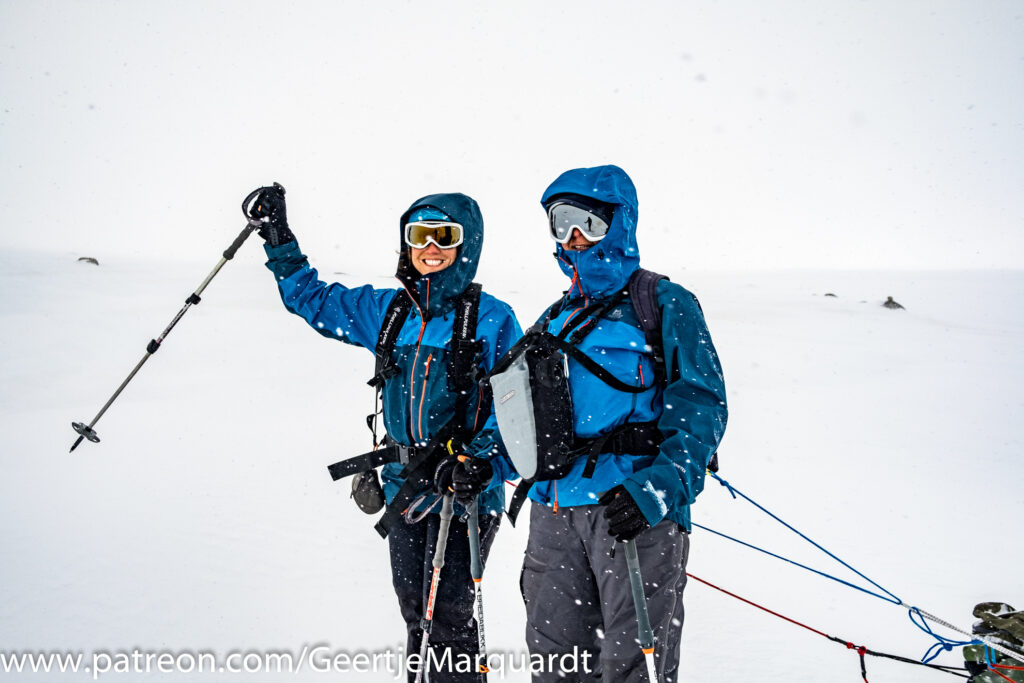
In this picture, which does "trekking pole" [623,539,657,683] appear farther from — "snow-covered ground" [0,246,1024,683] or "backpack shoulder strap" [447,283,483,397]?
"snow-covered ground" [0,246,1024,683]

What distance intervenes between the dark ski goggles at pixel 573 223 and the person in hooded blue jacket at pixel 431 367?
0.65 metres

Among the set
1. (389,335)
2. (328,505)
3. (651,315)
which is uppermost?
(389,335)

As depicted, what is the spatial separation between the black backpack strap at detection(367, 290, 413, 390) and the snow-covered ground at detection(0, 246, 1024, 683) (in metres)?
1.98

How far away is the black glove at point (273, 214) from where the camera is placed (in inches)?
131

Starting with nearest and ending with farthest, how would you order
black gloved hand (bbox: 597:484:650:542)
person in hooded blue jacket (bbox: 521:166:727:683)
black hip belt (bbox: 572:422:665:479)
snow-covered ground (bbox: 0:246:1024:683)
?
black gloved hand (bbox: 597:484:650:542) → person in hooded blue jacket (bbox: 521:166:727:683) → black hip belt (bbox: 572:422:665:479) → snow-covered ground (bbox: 0:246:1024:683)

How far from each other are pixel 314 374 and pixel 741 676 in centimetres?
1080

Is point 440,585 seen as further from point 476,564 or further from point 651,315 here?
point 651,315

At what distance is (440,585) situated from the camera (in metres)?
2.99

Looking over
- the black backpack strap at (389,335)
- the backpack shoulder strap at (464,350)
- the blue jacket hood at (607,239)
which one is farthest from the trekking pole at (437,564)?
the blue jacket hood at (607,239)

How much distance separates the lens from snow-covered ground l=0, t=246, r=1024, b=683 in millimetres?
4203

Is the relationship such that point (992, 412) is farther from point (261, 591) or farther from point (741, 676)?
point (261, 591)

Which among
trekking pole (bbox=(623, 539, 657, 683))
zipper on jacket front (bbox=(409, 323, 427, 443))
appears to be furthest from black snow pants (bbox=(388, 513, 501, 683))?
trekking pole (bbox=(623, 539, 657, 683))

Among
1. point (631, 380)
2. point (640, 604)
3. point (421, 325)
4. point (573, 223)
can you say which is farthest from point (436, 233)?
point (640, 604)

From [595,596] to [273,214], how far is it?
2549 mm
